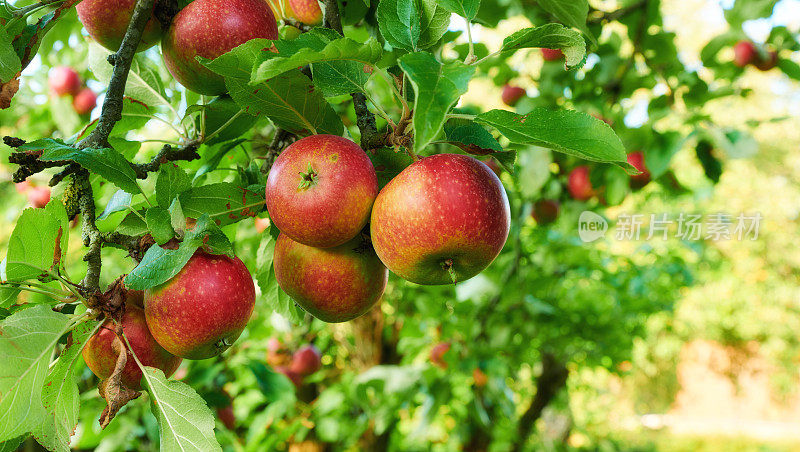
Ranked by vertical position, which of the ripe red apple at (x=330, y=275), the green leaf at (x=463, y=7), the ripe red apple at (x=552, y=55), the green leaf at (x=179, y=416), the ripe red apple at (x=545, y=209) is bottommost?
the ripe red apple at (x=545, y=209)

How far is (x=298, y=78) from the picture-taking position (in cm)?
62

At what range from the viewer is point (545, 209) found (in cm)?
211

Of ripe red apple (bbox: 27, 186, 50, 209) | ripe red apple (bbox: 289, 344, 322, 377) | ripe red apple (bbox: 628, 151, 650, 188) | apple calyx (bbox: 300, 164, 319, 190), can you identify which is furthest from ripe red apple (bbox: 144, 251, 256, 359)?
ripe red apple (bbox: 289, 344, 322, 377)

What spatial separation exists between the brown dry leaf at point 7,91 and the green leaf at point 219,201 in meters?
0.26

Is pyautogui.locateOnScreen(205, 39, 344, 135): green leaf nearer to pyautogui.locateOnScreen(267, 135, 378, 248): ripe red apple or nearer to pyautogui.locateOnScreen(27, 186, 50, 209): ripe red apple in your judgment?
pyautogui.locateOnScreen(267, 135, 378, 248): ripe red apple

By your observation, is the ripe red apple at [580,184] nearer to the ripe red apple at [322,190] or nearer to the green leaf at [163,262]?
the ripe red apple at [322,190]

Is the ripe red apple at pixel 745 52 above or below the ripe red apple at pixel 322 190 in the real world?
below

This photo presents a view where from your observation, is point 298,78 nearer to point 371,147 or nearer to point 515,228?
point 371,147

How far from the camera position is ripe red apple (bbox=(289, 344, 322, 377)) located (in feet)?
8.17

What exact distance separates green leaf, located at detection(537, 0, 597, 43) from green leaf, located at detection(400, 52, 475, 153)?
0.43 meters

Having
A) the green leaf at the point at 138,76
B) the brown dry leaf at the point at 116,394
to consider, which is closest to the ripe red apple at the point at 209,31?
the green leaf at the point at 138,76

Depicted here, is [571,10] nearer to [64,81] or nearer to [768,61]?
[768,61]

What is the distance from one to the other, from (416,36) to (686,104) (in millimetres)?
1365

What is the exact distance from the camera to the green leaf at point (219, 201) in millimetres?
675
